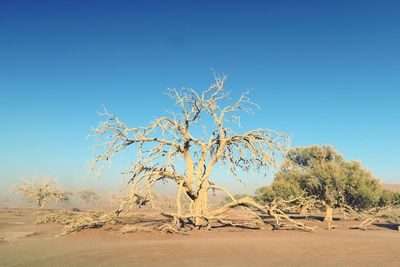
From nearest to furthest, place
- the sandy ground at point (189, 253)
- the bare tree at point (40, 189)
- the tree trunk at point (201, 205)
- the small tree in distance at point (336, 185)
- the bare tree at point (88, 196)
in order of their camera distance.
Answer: the sandy ground at point (189, 253)
the tree trunk at point (201, 205)
the small tree in distance at point (336, 185)
the bare tree at point (40, 189)
the bare tree at point (88, 196)

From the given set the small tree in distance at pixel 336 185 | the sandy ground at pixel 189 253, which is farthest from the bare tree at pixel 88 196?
the sandy ground at pixel 189 253

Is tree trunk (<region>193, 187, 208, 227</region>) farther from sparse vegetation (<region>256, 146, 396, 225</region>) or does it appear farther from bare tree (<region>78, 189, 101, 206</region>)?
bare tree (<region>78, 189, 101, 206</region>)

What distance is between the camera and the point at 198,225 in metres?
16.2

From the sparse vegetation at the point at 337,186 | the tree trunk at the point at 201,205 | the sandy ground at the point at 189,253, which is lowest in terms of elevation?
the sandy ground at the point at 189,253

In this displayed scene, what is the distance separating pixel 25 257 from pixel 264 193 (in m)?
28.0

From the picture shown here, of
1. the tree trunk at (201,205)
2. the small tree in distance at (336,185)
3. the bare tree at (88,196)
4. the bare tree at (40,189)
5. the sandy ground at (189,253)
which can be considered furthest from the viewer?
the bare tree at (88,196)

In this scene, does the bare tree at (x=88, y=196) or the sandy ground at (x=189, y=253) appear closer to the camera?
the sandy ground at (x=189, y=253)

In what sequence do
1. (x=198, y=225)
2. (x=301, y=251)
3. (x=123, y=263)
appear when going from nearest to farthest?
1. (x=123, y=263)
2. (x=301, y=251)
3. (x=198, y=225)

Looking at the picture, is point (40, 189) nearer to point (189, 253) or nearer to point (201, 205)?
point (201, 205)

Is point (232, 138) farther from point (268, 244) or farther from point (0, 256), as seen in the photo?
point (0, 256)

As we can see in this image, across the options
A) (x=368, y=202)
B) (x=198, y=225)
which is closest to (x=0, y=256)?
(x=198, y=225)

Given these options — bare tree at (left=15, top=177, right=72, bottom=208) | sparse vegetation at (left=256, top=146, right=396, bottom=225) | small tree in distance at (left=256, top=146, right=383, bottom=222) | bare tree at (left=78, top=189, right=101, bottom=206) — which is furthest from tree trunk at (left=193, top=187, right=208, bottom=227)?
bare tree at (left=78, top=189, right=101, bottom=206)

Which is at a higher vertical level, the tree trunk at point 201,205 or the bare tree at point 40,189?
the bare tree at point 40,189

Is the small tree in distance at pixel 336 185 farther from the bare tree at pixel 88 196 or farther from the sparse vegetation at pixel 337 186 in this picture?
the bare tree at pixel 88 196
